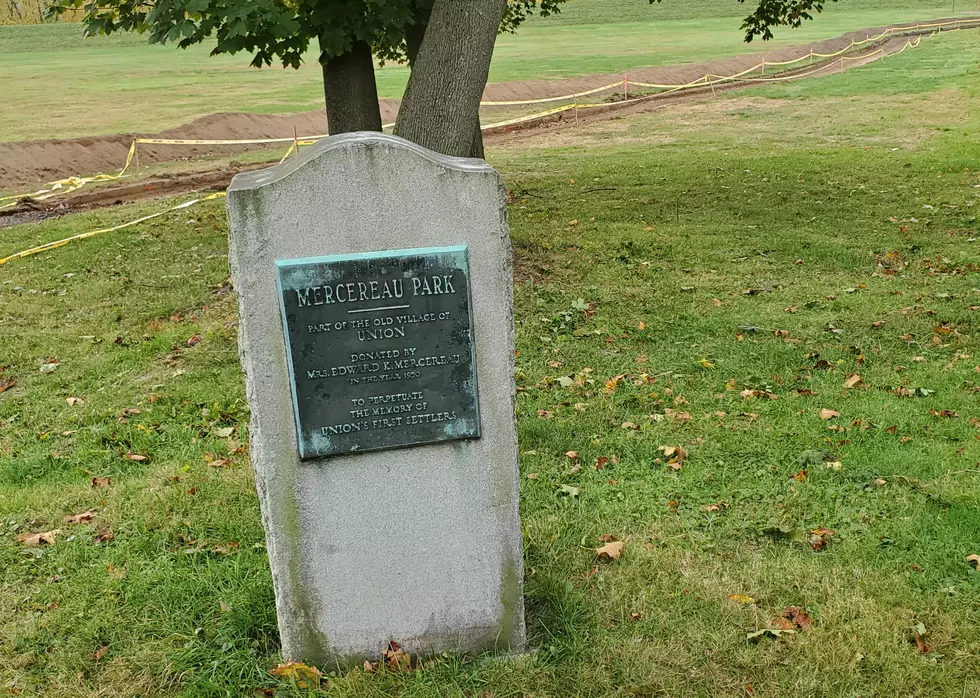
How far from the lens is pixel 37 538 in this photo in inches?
178

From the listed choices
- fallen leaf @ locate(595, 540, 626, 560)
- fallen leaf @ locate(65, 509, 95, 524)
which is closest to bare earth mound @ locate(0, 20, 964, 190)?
fallen leaf @ locate(65, 509, 95, 524)

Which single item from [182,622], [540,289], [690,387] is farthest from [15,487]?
[540,289]

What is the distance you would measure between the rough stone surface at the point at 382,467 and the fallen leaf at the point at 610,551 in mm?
715

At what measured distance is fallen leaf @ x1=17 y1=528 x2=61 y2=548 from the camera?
4.50 meters

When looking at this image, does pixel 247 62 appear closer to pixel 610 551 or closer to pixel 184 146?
pixel 184 146

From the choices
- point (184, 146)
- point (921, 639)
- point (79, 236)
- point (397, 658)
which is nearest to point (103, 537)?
point (397, 658)

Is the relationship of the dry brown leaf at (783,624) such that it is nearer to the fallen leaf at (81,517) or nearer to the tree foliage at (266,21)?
the fallen leaf at (81,517)

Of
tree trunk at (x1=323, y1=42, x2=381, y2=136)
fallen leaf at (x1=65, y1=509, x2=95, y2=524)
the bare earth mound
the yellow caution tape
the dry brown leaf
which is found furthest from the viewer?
the bare earth mound

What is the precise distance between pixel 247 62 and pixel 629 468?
57097 mm

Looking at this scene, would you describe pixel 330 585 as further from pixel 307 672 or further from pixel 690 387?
pixel 690 387

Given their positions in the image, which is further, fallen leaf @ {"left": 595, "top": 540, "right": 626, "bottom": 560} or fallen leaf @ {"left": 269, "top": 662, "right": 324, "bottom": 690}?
fallen leaf @ {"left": 595, "top": 540, "right": 626, "bottom": 560}

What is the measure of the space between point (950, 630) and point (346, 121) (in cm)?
783

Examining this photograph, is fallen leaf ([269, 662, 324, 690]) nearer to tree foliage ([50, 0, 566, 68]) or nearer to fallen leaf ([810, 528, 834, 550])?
fallen leaf ([810, 528, 834, 550])

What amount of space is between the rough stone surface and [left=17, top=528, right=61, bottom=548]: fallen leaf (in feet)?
5.76
